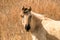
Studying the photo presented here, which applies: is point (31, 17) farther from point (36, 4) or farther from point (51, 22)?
point (36, 4)

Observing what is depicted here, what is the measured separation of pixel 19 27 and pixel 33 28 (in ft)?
4.89

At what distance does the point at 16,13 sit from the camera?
5.82 meters

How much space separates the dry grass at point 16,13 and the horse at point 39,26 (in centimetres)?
98

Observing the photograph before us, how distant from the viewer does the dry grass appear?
5.30 metres

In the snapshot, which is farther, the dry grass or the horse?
the dry grass

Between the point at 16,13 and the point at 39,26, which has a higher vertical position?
the point at 39,26

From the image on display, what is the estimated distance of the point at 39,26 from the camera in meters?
4.03

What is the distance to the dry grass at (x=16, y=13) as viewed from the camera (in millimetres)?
5305

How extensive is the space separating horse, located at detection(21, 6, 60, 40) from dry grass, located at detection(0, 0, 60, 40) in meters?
0.98

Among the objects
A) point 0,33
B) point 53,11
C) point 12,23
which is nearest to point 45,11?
point 53,11

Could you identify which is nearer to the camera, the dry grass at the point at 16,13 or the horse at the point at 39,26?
the horse at the point at 39,26

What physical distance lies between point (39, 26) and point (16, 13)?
192cm

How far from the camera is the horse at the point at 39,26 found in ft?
12.6

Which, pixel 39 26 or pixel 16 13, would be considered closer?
pixel 39 26
